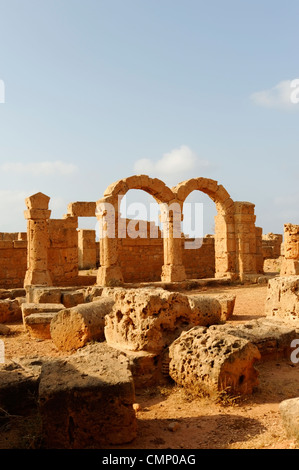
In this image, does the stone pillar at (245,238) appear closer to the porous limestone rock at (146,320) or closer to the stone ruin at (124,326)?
the stone ruin at (124,326)

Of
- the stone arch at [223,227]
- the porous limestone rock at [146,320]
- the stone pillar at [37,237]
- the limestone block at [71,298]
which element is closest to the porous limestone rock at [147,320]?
the porous limestone rock at [146,320]

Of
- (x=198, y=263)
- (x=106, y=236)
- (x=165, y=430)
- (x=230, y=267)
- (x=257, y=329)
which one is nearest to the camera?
(x=165, y=430)

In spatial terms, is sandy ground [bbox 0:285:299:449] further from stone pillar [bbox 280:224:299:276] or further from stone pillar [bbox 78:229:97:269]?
stone pillar [bbox 78:229:97:269]

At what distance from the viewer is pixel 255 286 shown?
601 inches

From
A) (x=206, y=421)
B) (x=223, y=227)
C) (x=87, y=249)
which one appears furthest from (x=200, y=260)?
(x=206, y=421)

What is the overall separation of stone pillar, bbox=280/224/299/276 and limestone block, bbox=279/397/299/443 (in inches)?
504

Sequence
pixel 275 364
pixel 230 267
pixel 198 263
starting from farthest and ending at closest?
pixel 198 263 < pixel 230 267 < pixel 275 364

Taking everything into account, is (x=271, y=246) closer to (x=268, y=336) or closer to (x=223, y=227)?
(x=223, y=227)

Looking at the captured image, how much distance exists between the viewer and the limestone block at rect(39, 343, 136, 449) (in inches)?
137

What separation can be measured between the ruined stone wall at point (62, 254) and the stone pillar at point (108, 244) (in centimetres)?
240

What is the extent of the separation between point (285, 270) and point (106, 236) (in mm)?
7046

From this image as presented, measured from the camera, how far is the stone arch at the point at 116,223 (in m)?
13.9

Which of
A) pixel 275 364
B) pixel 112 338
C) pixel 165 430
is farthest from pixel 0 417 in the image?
pixel 275 364
